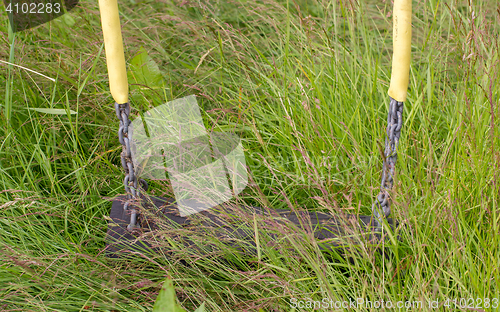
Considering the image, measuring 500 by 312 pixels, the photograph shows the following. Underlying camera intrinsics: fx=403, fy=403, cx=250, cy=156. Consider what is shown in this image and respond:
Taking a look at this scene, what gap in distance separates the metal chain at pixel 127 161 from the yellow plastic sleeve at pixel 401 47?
32.9 inches

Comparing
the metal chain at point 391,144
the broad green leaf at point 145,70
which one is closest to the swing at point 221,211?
the metal chain at point 391,144

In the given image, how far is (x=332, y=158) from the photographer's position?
1.55 meters

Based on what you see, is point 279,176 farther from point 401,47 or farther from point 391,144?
point 401,47

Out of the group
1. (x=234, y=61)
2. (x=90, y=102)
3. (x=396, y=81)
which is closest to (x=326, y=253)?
(x=396, y=81)

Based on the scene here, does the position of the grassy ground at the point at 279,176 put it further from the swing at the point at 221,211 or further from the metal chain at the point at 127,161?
the metal chain at the point at 127,161

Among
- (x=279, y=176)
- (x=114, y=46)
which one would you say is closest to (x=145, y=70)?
(x=114, y=46)

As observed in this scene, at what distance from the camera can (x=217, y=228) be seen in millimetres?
1297

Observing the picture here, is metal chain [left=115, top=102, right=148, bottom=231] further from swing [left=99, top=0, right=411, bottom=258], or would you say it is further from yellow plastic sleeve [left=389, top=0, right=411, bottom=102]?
yellow plastic sleeve [left=389, top=0, right=411, bottom=102]

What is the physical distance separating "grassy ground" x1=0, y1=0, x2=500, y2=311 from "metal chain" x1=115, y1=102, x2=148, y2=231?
0.16 meters

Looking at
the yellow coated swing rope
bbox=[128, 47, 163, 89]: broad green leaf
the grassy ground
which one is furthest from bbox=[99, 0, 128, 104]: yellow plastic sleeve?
the yellow coated swing rope

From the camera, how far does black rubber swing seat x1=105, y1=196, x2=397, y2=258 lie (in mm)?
1290

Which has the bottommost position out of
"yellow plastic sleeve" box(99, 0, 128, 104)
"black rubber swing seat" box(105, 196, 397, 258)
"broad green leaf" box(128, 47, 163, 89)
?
"black rubber swing seat" box(105, 196, 397, 258)

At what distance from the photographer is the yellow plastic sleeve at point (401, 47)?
3.77ft

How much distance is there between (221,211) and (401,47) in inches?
30.0
